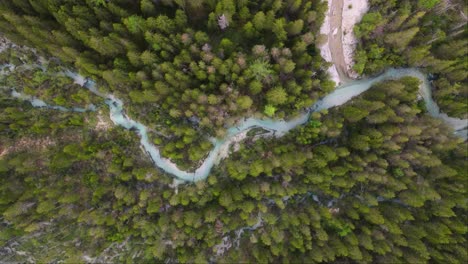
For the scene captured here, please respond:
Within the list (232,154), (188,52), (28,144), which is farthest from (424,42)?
(28,144)

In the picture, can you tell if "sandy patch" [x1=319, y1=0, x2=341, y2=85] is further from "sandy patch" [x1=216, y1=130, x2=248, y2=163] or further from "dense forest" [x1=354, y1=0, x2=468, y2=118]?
"sandy patch" [x1=216, y1=130, x2=248, y2=163]

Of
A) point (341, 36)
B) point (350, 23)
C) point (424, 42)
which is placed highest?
point (424, 42)

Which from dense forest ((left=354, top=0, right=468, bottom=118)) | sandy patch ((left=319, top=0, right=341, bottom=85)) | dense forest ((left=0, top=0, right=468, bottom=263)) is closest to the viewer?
dense forest ((left=0, top=0, right=468, bottom=263))

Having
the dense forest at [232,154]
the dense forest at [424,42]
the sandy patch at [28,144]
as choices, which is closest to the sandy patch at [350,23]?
the dense forest at [424,42]

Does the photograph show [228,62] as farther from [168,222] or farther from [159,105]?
[168,222]

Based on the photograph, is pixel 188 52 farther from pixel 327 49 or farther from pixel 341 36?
pixel 341 36

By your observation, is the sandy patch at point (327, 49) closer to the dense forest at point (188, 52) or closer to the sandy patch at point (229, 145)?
the dense forest at point (188, 52)

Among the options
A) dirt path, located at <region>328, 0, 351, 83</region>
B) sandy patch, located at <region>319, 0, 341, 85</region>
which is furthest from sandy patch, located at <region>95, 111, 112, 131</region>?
dirt path, located at <region>328, 0, 351, 83</region>
